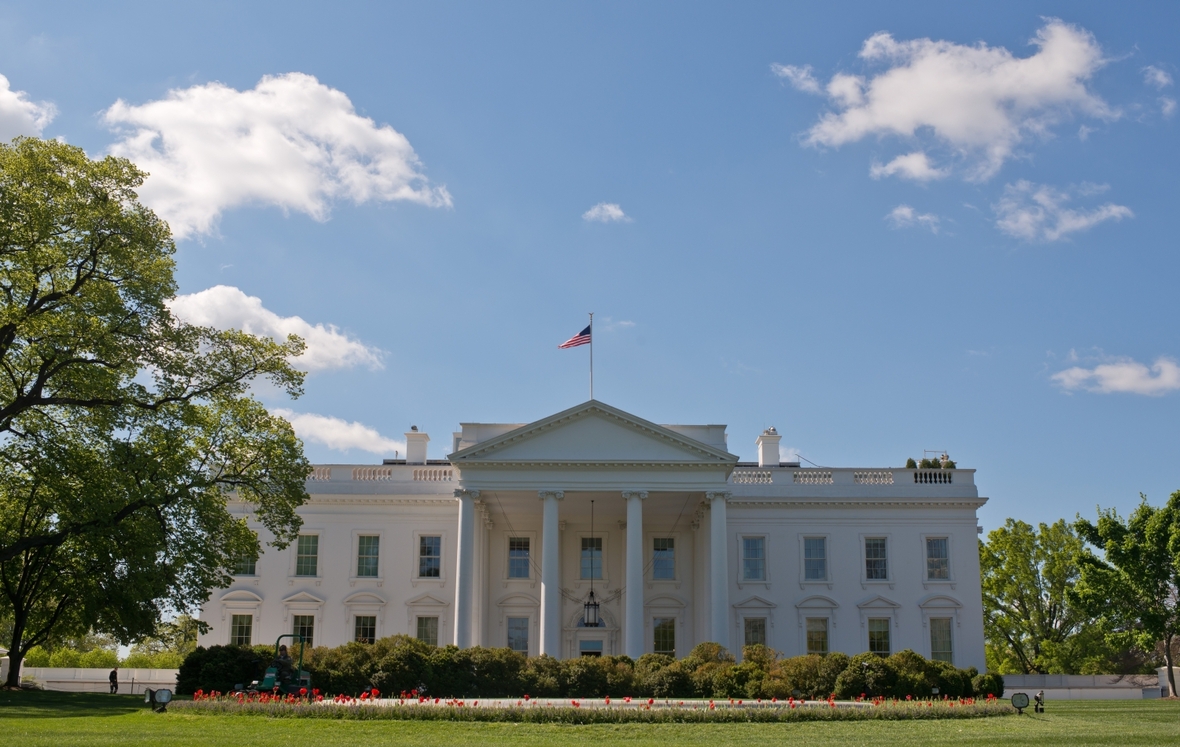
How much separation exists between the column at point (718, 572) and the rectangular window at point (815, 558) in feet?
20.1

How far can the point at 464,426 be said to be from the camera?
39531 mm

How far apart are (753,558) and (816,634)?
12.4 feet

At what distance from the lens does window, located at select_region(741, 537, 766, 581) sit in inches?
1670

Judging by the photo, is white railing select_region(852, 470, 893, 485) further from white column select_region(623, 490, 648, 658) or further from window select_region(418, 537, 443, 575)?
window select_region(418, 537, 443, 575)

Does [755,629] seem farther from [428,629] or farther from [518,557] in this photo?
[428,629]

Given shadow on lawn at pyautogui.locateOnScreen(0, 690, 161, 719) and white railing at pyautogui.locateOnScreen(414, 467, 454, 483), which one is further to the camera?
white railing at pyautogui.locateOnScreen(414, 467, 454, 483)

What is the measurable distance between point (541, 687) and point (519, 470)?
10.2m

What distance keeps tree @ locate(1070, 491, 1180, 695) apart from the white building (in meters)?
4.35

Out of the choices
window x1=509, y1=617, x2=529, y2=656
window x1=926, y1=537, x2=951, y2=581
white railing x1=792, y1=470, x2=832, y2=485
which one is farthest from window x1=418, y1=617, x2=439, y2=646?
window x1=926, y1=537, x2=951, y2=581

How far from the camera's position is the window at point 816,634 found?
137ft

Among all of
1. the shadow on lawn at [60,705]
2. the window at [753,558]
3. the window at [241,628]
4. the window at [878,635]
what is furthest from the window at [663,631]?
the shadow on lawn at [60,705]

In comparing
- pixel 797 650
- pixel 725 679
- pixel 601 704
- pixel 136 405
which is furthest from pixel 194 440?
pixel 797 650

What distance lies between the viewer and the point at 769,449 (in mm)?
46969

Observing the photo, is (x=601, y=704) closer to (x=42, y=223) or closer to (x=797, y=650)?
(x=42, y=223)
